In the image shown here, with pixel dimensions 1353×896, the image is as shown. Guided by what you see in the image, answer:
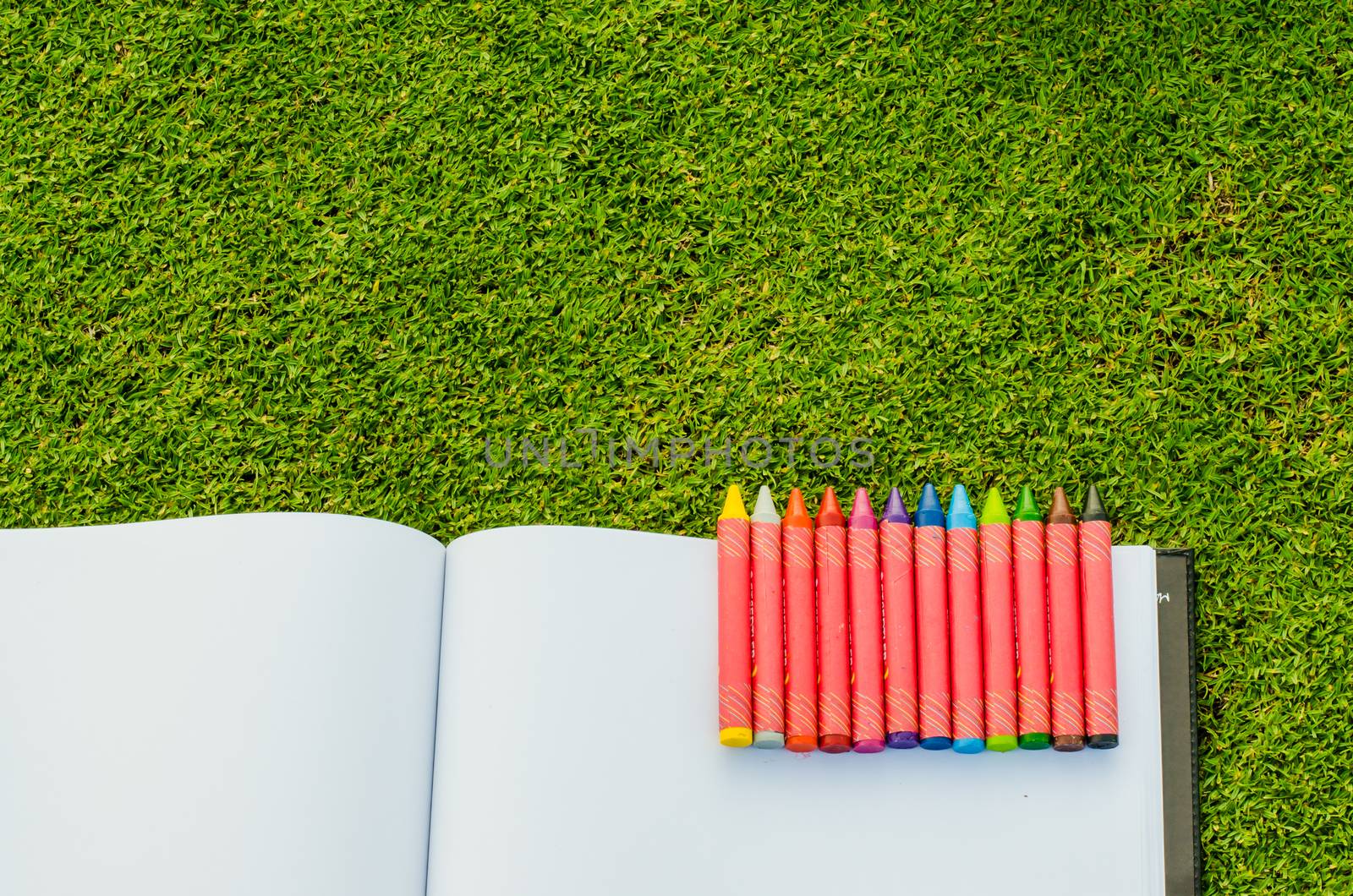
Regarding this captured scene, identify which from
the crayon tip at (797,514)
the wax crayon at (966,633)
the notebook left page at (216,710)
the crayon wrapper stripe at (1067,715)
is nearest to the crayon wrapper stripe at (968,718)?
the wax crayon at (966,633)

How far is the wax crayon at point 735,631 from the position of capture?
133 centimetres

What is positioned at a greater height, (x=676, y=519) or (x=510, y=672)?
(x=676, y=519)

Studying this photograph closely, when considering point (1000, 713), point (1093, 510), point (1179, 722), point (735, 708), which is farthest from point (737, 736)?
point (1179, 722)

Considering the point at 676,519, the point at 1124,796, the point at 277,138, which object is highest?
the point at 277,138

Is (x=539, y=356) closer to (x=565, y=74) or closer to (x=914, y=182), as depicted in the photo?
(x=565, y=74)

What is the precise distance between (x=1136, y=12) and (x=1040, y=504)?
0.96m

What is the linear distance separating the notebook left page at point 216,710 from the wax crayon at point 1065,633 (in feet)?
2.84

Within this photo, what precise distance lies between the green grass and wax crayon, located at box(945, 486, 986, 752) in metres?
0.35

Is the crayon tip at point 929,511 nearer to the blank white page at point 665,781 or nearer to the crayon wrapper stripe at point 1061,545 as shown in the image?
the crayon wrapper stripe at point 1061,545

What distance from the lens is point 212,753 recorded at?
48.6 inches

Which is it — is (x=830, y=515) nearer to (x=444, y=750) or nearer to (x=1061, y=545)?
(x=1061, y=545)

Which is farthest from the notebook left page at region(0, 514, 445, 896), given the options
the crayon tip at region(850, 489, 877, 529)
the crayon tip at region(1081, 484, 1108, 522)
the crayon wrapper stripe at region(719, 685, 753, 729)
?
the crayon tip at region(1081, 484, 1108, 522)

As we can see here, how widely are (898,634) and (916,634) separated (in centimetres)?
3

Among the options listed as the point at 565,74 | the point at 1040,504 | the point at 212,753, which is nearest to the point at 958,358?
the point at 1040,504
